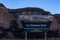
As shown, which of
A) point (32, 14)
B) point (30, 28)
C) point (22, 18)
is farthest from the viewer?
point (32, 14)

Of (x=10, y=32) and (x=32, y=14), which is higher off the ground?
(x=32, y=14)

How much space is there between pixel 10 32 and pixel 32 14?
11.6 feet

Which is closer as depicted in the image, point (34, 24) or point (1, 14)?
point (34, 24)

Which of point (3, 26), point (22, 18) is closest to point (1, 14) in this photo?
point (3, 26)

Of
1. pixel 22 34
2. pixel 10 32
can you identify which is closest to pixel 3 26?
pixel 10 32

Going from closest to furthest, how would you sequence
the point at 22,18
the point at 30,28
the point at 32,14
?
the point at 30,28 < the point at 22,18 < the point at 32,14

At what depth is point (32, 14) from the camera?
75.8ft

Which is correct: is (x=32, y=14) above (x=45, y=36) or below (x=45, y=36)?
above

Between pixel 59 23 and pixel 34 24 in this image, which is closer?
pixel 34 24

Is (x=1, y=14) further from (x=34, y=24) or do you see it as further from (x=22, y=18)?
(x=34, y=24)

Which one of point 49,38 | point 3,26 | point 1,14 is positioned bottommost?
point 49,38

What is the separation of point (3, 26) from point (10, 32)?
1140 millimetres

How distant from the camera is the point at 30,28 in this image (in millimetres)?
19891

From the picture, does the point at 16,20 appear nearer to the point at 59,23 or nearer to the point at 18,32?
the point at 18,32
